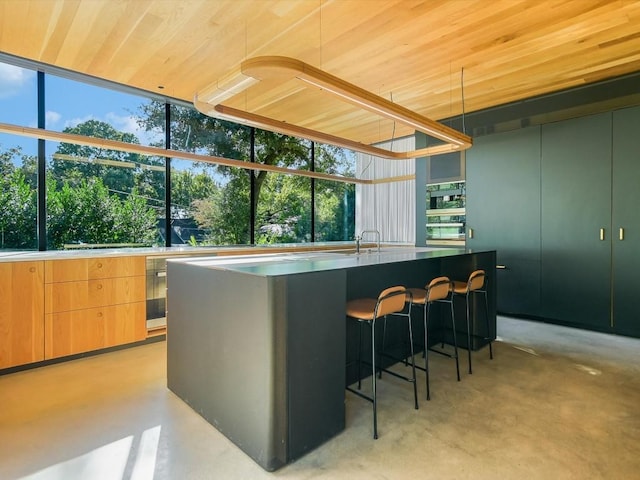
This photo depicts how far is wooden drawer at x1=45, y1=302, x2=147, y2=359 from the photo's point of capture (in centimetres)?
322

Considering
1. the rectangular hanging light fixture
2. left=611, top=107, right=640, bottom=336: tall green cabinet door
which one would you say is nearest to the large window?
the rectangular hanging light fixture

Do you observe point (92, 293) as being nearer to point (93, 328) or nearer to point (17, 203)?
point (93, 328)

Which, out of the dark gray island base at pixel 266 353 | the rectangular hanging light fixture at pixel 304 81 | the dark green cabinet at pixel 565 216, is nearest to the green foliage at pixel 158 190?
the rectangular hanging light fixture at pixel 304 81

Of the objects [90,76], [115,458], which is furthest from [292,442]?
[90,76]

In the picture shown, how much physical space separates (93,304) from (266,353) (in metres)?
2.52

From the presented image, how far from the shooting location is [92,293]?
3.42m

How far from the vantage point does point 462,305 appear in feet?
12.3

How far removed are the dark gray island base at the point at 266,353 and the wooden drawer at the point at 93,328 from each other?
1.53 m

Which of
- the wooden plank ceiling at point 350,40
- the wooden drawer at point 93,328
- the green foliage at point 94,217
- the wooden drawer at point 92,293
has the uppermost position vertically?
the wooden plank ceiling at point 350,40

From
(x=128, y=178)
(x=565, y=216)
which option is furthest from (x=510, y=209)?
(x=128, y=178)

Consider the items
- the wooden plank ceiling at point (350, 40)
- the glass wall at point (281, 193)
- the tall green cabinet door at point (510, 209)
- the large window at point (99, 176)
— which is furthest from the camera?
the glass wall at point (281, 193)

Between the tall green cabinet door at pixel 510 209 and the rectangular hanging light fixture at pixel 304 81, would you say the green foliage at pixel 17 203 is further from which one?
the tall green cabinet door at pixel 510 209

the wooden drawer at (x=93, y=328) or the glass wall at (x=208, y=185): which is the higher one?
the glass wall at (x=208, y=185)

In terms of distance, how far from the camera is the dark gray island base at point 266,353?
6.03 feet
